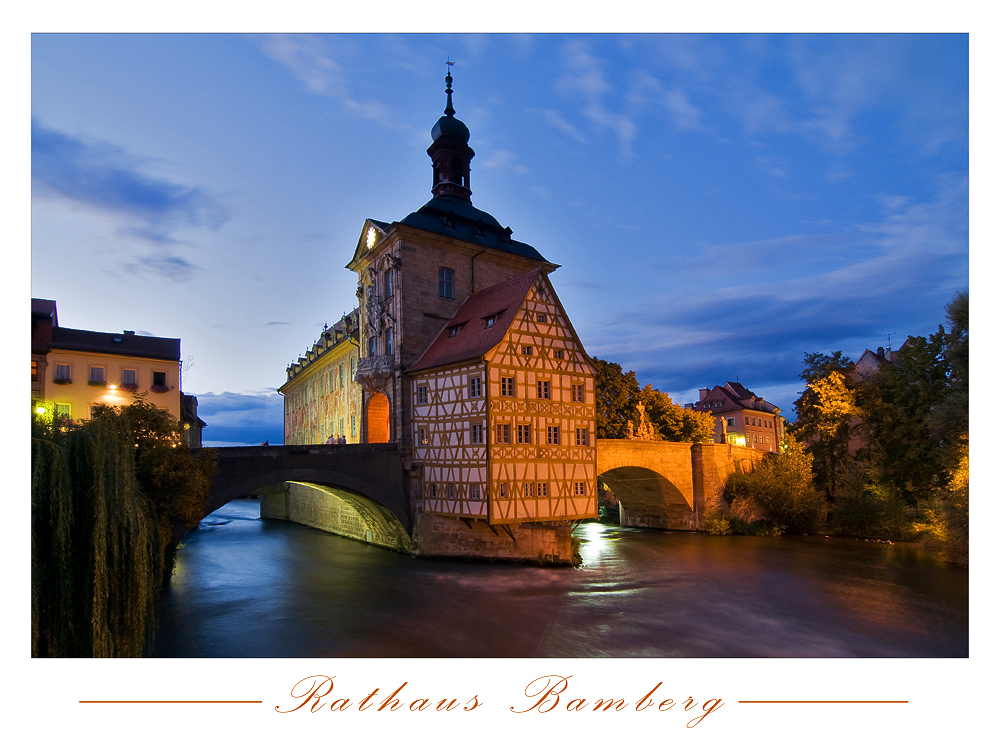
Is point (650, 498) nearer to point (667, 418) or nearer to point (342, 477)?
point (667, 418)

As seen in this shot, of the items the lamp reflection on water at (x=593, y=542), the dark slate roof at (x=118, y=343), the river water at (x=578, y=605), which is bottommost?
the lamp reflection on water at (x=593, y=542)

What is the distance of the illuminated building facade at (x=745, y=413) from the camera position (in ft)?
255

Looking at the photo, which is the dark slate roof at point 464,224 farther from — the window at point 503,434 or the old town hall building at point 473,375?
the window at point 503,434

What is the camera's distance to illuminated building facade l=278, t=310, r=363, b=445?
134 feet

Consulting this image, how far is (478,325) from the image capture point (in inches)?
1046

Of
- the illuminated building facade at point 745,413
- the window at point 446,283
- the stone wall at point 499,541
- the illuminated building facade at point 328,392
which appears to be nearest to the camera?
the stone wall at point 499,541

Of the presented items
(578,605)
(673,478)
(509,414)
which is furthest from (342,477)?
(673,478)

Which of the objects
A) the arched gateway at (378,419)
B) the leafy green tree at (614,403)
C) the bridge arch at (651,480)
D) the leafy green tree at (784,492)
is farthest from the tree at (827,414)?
the arched gateway at (378,419)

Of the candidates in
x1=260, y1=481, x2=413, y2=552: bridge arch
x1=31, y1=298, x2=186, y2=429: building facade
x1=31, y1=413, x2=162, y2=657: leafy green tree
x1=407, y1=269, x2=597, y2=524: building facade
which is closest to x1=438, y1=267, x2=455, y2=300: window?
x1=407, y1=269, x2=597, y2=524: building facade

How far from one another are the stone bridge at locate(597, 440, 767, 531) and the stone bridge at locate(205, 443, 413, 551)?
12476 mm

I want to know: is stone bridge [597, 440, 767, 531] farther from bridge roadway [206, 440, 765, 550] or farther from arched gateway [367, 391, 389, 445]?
arched gateway [367, 391, 389, 445]

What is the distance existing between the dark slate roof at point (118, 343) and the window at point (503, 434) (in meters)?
18.8

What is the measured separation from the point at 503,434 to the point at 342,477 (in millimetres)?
6836

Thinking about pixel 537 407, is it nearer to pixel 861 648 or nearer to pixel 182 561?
pixel 861 648
